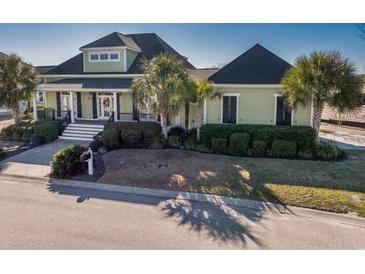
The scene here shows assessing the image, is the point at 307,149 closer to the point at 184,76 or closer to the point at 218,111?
the point at 218,111

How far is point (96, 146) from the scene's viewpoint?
50.0 feet

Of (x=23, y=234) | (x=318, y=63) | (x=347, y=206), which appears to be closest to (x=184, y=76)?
(x=318, y=63)

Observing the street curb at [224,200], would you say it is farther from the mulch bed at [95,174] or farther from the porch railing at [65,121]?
the porch railing at [65,121]

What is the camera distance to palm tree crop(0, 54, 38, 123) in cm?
1902

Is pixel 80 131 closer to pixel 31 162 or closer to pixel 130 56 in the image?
pixel 31 162

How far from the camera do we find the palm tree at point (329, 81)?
1294 centimetres

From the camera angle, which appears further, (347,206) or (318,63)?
(318,63)

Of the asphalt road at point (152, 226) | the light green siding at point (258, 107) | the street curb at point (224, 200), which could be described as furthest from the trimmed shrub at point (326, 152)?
the asphalt road at point (152, 226)

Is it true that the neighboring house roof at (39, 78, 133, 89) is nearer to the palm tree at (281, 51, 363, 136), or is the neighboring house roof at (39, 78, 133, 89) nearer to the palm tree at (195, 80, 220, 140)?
the palm tree at (195, 80, 220, 140)

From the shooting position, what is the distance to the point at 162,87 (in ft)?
48.6

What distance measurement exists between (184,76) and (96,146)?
6.36 meters

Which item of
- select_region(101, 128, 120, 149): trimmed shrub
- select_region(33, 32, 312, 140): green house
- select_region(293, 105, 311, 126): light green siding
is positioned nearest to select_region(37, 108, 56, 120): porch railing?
select_region(33, 32, 312, 140): green house

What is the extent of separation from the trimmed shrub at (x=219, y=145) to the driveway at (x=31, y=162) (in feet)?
27.3

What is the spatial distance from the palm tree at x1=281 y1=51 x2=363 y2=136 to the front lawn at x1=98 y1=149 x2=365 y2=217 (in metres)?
3.05
